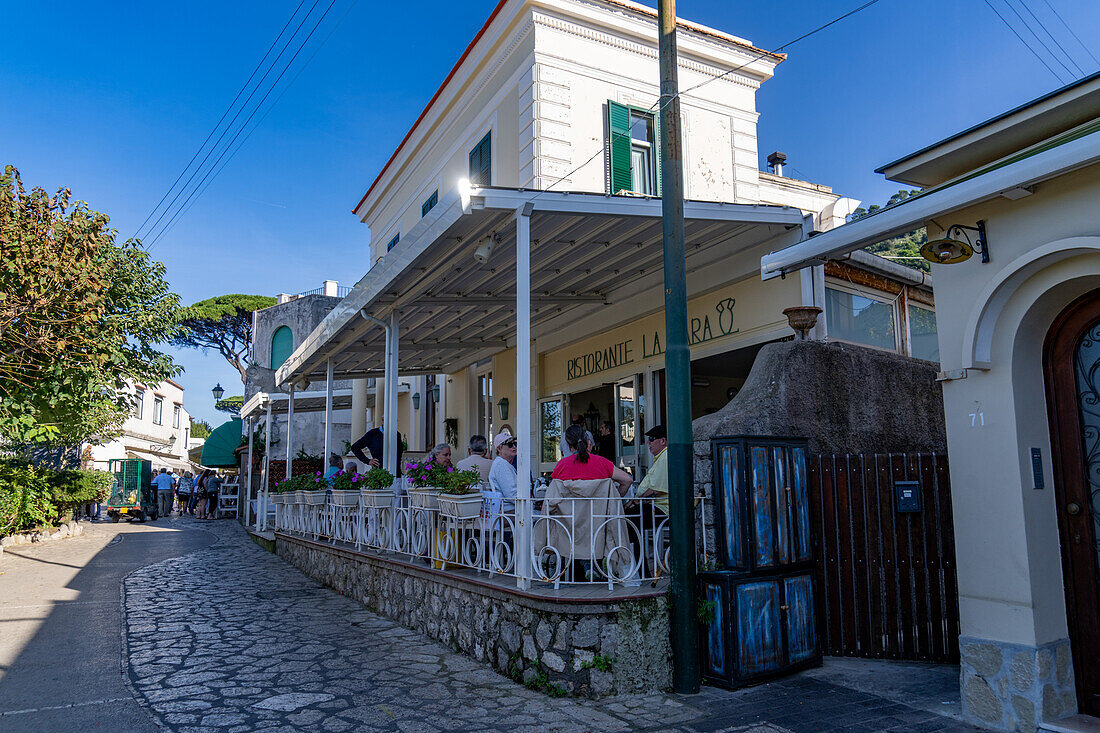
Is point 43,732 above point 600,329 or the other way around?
the other way around

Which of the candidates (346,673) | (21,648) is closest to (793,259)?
(346,673)

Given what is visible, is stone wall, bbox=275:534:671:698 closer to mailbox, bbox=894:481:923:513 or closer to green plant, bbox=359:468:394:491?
mailbox, bbox=894:481:923:513

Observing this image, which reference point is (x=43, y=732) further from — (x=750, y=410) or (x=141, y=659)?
(x=750, y=410)

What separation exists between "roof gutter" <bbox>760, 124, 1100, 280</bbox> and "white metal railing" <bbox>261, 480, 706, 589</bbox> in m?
1.94

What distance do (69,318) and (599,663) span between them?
11513mm

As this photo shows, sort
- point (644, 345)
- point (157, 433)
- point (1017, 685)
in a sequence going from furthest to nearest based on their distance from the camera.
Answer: point (157, 433) < point (644, 345) < point (1017, 685)

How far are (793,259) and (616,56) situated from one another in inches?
288

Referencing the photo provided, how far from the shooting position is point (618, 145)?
11.0 meters

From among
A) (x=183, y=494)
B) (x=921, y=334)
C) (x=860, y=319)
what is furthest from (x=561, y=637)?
(x=183, y=494)

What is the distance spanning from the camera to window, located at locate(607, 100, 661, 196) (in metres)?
10.9

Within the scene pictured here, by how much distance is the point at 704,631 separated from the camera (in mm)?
5129

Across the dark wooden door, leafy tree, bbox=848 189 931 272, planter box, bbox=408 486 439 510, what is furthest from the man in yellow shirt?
the dark wooden door

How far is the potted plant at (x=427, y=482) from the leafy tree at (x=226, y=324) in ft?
131

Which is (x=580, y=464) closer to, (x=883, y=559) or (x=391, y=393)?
(x=883, y=559)
